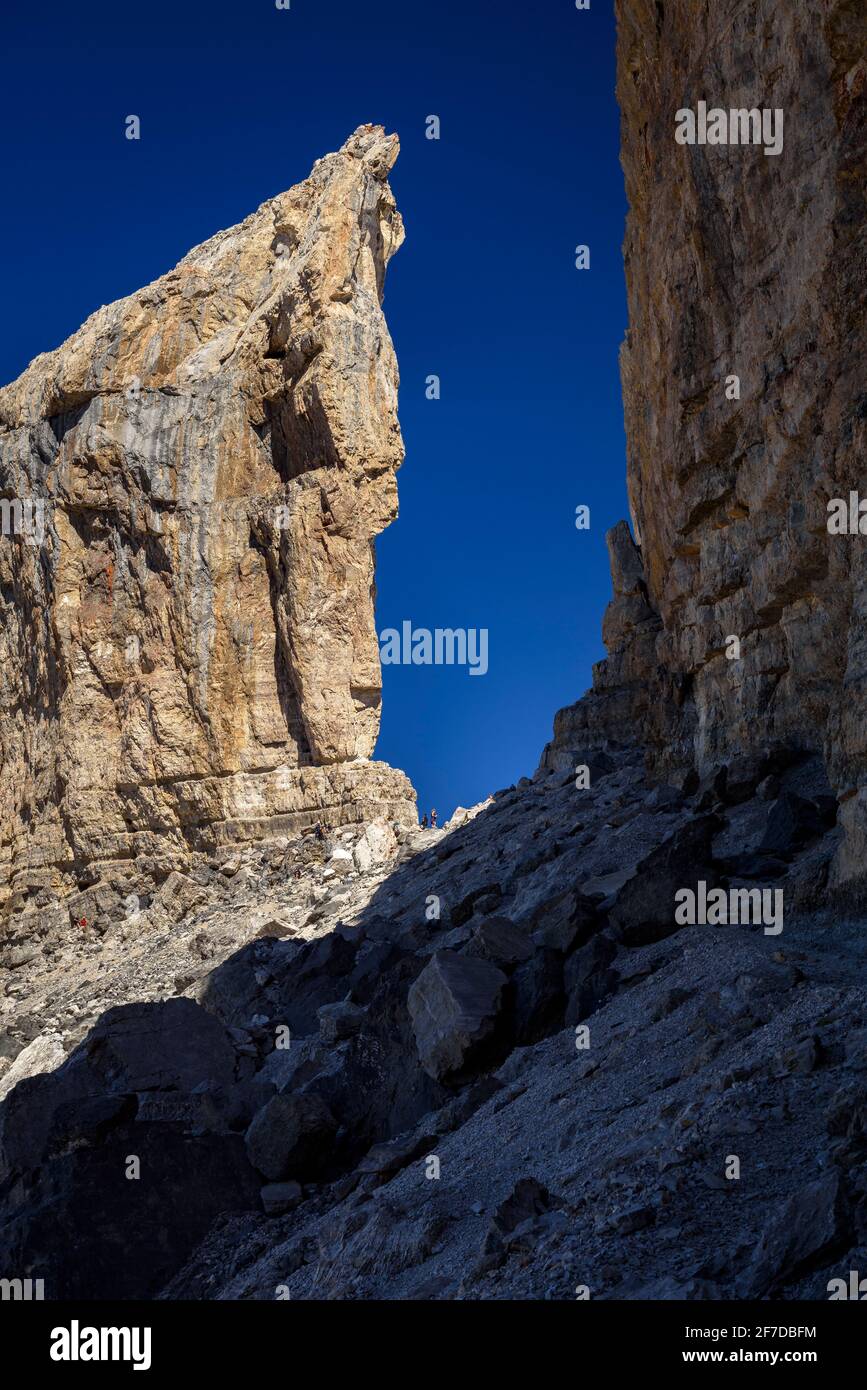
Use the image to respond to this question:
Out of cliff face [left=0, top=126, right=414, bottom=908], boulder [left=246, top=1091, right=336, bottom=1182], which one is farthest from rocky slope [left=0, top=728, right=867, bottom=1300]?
cliff face [left=0, top=126, right=414, bottom=908]

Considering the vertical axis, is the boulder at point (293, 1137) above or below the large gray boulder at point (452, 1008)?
below

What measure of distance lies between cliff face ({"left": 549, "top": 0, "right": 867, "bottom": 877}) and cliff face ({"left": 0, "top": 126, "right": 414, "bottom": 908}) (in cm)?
1295

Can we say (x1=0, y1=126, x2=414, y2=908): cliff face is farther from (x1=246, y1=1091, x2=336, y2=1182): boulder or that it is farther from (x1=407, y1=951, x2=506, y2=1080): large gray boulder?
(x1=246, y1=1091, x2=336, y2=1182): boulder

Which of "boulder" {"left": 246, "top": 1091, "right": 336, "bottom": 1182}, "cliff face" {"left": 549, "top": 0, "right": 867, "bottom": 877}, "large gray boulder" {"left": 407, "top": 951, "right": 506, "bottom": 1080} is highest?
"cliff face" {"left": 549, "top": 0, "right": 867, "bottom": 877}

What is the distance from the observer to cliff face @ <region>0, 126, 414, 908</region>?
103ft

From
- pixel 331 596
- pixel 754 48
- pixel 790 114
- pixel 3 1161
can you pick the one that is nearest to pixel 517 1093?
pixel 3 1161

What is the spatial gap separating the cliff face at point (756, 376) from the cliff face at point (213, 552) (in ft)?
42.5

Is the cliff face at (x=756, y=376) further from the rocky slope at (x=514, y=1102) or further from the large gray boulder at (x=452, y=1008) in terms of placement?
the large gray boulder at (x=452, y=1008)

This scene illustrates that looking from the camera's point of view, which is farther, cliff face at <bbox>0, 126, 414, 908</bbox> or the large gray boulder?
cliff face at <bbox>0, 126, 414, 908</bbox>

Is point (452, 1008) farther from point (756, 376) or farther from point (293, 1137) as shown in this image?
point (756, 376)

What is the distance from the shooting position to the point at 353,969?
15516 millimetres

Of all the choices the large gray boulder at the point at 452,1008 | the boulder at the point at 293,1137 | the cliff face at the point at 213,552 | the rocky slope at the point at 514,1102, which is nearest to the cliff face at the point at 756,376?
the rocky slope at the point at 514,1102

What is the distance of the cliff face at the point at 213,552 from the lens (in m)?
31.4
